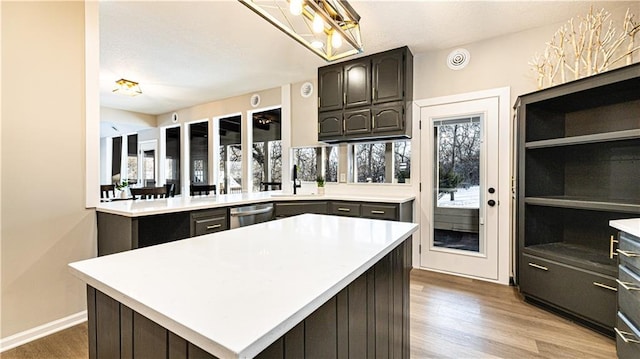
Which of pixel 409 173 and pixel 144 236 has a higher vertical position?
pixel 409 173

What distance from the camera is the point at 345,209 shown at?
3535 millimetres

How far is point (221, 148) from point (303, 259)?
5389 mm

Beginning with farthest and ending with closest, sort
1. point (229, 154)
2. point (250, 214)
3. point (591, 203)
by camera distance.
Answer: point (229, 154)
point (250, 214)
point (591, 203)

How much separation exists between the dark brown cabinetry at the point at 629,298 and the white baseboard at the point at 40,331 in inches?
148

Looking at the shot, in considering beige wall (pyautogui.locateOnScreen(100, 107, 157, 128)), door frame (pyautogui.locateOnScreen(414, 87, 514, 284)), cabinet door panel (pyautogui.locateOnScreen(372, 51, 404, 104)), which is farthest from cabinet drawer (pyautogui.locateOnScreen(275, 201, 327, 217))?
beige wall (pyautogui.locateOnScreen(100, 107, 157, 128))

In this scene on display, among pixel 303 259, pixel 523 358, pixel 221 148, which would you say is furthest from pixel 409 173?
pixel 221 148

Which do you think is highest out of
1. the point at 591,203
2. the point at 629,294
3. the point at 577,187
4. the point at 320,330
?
the point at 577,187

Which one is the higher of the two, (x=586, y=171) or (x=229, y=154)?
(x=229, y=154)

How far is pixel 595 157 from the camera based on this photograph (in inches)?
100

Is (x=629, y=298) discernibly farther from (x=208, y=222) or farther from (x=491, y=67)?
(x=208, y=222)

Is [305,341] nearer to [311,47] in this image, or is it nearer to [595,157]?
[311,47]

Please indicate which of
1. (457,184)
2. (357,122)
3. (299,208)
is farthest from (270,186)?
(457,184)

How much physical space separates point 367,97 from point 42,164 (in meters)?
3.15

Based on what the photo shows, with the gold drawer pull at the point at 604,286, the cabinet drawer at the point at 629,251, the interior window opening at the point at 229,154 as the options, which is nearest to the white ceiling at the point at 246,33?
the interior window opening at the point at 229,154
